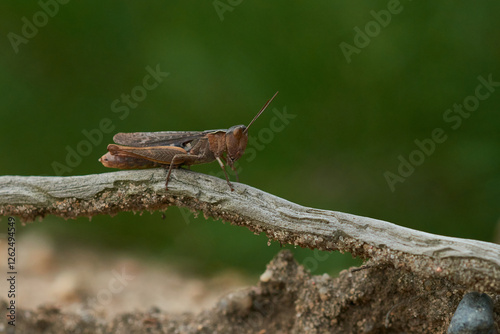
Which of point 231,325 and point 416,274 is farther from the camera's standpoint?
point 231,325

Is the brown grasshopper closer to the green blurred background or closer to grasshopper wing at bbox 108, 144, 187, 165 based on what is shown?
grasshopper wing at bbox 108, 144, 187, 165

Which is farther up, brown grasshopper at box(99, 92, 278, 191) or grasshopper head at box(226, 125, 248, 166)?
brown grasshopper at box(99, 92, 278, 191)

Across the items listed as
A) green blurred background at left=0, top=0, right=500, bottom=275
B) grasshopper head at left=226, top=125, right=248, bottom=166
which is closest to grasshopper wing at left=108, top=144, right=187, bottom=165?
grasshopper head at left=226, top=125, right=248, bottom=166

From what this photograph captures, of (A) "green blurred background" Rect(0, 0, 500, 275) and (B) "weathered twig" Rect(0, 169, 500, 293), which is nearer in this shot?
(B) "weathered twig" Rect(0, 169, 500, 293)

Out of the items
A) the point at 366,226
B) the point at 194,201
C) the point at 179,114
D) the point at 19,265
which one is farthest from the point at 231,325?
the point at 19,265

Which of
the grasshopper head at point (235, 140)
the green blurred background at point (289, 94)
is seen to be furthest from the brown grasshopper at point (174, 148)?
the green blurred background at point (289, 94)

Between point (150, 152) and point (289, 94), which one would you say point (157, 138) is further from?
point (289, 94)

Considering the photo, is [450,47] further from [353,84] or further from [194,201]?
[194,201]

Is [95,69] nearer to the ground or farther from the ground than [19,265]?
farther from the ground
